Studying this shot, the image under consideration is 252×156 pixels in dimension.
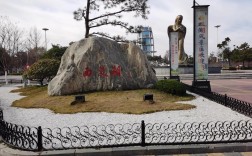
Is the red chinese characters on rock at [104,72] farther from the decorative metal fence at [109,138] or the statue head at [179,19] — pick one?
the statue head at [179,19]

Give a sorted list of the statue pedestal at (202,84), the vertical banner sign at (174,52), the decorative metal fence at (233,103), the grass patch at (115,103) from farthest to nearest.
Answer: the vertical banner sign at (174,52) < the statue pedestal at (202,84) < the grass patch at (115,103) < the decorative metal fence at (233,103)

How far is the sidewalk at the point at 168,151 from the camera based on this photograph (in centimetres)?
561

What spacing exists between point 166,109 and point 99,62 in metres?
4.90

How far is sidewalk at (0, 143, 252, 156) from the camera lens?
5.61 m

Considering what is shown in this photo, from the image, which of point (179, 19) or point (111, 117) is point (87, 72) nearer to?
point (111, 117)

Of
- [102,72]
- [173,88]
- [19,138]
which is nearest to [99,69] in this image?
[102,72]

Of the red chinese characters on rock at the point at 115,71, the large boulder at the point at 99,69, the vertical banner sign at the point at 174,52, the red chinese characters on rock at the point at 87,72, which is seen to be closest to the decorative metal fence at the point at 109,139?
the large boulder at the point at 99,69

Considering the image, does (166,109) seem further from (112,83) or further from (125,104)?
(112,83)

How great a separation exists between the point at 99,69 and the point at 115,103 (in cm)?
314

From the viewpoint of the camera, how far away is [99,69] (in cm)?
1373

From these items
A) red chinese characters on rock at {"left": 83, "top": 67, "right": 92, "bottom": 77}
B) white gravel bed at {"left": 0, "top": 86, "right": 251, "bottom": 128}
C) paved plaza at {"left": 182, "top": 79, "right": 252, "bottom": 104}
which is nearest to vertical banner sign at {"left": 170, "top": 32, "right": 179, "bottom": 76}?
paved plaza at {"left": 182, "top": 79, "right": 252, "bottom": 104}

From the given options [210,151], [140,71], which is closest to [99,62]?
[140,71]

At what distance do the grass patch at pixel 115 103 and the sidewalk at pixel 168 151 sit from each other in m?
3.89

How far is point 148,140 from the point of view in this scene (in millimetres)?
6305
